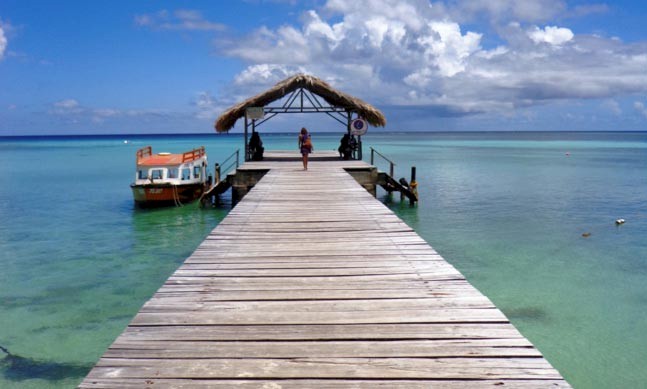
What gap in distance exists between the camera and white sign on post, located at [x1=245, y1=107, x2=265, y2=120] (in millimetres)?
22188

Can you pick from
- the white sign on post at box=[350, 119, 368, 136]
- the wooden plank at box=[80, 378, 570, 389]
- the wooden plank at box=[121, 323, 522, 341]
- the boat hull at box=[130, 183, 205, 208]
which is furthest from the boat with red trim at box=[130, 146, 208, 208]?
the wooden plank at box=[80, 378, 570, 389]

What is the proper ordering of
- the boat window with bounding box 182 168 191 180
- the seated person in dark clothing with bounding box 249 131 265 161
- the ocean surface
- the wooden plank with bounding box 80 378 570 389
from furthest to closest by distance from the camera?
the seated person in dark clothing with bounding box 249 131 265 161 → the boat window with bounding box 182 168 191 180 → the ocean surface → the wooden plank with bounding box 80 378 570 389

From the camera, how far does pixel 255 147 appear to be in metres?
23.5

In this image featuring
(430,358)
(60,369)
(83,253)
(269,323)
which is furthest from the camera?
(83,253)

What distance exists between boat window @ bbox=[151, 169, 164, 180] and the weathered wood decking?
15.8m

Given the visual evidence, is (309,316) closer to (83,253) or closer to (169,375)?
(169,375)

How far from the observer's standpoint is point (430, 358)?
129 inches

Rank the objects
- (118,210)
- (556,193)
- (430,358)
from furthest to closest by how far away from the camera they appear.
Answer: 1. (556,193)
2. (118,210)
3. (430,358)

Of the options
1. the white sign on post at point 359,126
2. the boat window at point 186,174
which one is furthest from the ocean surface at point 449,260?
the white sign on post at point 359,126

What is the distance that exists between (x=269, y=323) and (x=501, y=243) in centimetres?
1209

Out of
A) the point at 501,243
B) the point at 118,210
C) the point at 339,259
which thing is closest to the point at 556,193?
the point at 501,243

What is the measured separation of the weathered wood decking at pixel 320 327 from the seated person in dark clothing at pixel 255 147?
674 inches

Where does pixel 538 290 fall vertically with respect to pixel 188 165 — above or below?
below

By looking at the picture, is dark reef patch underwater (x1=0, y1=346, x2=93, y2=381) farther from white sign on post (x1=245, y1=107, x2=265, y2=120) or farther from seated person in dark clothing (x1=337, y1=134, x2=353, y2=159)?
seated person in dark clothing (x1=337, y1=134, x2=353, y2=159)
